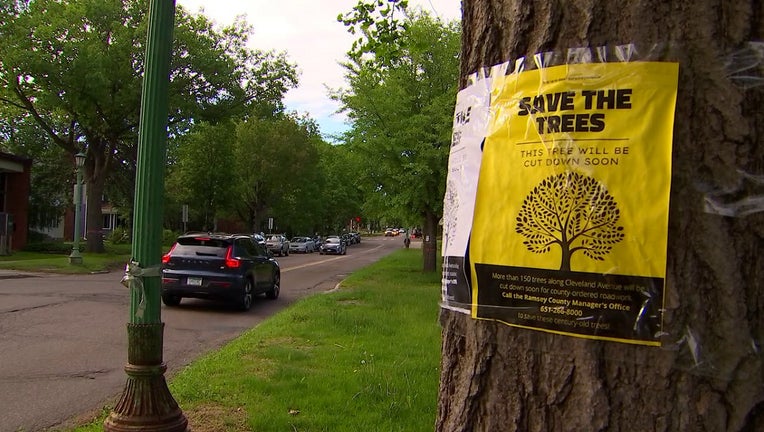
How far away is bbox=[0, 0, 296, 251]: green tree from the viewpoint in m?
24.9

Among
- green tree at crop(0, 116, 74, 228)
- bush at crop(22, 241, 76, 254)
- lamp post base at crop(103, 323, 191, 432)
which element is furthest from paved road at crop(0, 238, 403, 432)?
green tree at crop(0, 116, 74, 228)

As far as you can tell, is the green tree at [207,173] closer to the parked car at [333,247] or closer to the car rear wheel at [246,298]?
the parked car at [333,247]

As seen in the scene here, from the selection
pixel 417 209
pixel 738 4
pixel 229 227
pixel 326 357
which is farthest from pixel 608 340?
pixel 229 227

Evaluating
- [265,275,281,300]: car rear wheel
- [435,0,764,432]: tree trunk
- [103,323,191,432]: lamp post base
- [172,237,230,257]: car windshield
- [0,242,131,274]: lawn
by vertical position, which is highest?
[435,0,764,432]: tree trunk

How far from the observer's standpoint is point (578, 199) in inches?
59.7

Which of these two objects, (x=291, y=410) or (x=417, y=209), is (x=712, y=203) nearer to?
(x=291, y=410)

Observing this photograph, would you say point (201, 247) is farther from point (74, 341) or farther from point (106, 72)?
point (106, 72)

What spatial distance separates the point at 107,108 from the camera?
26891 mm

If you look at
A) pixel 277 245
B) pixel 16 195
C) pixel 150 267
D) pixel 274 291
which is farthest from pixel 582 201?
pixel 277 245

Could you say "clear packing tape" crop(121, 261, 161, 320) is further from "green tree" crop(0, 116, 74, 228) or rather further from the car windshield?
"green tree" crop(0, 116, 74, 228)

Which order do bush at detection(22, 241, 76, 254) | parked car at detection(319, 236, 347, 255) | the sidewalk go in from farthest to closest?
parked car at detection(319, 236, 347, 255)
bush at detection(22, 241, 76, 254)
the sidewalk

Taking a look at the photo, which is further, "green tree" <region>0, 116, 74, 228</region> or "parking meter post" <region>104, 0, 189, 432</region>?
"green tree" <region>0, 116, 74, 228</region>

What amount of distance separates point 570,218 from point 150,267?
3274mm

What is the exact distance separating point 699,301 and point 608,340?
0.75 ft
